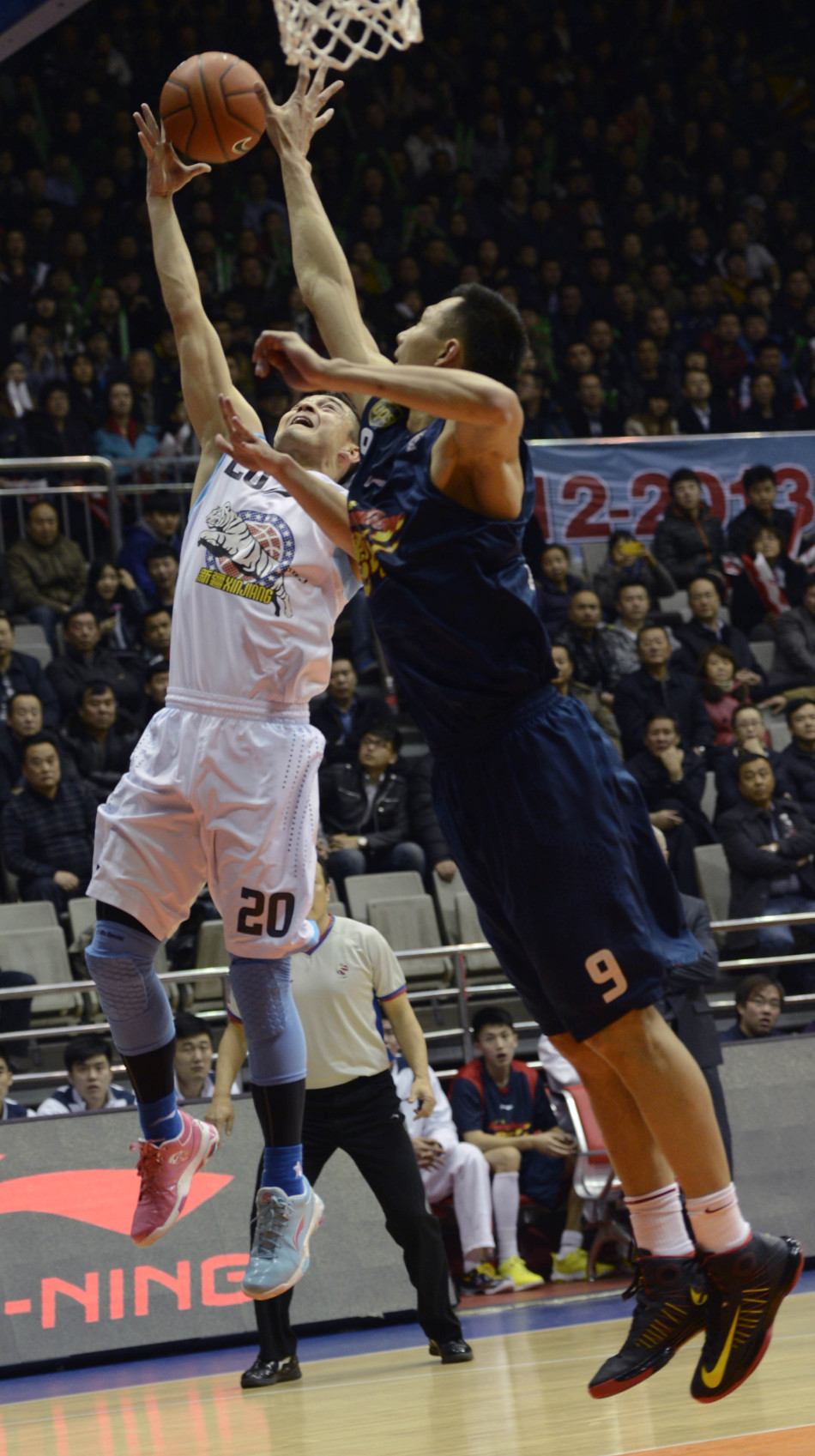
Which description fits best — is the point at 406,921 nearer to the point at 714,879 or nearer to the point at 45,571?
the point at 714,879

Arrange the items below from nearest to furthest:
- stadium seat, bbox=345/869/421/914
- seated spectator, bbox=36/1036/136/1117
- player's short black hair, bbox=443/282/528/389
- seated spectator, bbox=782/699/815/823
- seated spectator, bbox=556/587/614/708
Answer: player's short black hair, bbox=443/282/528/389
seated spectator, bbox=36/1036/136/1117
stadium seat, bbox=345/869/421/914
seated spectator, bbox=782/699/815/823
seated spectator, bbox=556/587/614/708

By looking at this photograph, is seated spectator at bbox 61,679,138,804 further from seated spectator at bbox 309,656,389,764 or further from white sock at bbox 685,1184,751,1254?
white sock at bbox 685,1184,751,1254

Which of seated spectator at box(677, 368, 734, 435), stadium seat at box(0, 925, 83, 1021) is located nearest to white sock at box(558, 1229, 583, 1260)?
stadium seat at box(0, 925, 83, 1021)

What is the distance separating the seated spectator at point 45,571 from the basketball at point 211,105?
742 cm

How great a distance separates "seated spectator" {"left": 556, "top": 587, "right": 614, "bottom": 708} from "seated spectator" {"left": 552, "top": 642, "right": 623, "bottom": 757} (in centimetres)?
15

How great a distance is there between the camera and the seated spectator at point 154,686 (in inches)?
440

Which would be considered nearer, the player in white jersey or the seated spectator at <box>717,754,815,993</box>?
the player in white jersey

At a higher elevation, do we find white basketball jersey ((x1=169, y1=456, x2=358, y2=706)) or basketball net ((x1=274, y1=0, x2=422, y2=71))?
basketball net ((x1=274, y1=0, x2=422, y2=71))

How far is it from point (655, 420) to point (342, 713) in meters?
5.16

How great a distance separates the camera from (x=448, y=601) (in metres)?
4.01

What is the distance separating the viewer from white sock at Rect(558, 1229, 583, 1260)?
949cm

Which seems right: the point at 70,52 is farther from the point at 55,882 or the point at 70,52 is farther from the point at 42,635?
the point at 55,882

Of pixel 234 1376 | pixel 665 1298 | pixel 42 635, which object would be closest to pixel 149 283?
pixel 42 635

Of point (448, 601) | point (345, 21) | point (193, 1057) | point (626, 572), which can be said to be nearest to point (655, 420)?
point (626, 572)
